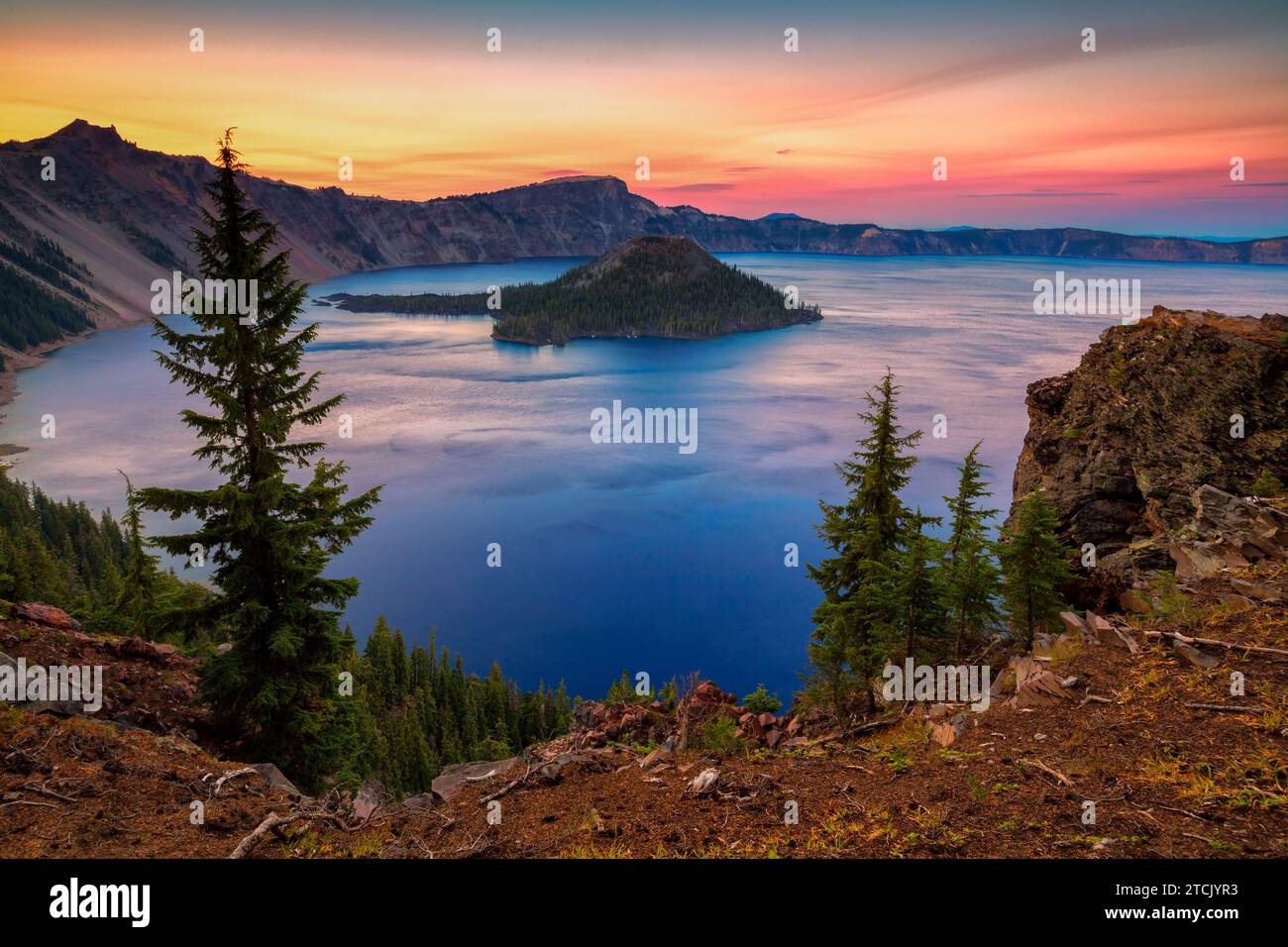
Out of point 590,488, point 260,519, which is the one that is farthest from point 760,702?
point 590,488

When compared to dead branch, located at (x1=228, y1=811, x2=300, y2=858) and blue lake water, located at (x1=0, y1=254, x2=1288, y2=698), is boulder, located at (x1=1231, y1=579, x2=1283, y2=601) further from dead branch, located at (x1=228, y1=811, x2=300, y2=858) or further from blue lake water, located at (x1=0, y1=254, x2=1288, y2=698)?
blue lake water, located at (x1=0, y1=254, x2=1288, y2=698)

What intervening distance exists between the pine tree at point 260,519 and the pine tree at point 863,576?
47.1 feet

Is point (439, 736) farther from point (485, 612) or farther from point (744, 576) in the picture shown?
point (744, 576)

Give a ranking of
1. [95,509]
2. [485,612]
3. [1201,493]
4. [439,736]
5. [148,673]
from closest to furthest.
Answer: [1201,493] → [148,673] → [439,736] → [485,612] → [95,509]

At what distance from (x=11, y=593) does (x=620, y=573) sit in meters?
61.0

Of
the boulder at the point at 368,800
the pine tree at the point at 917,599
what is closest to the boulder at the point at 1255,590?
the pine tree at the point at 917,599

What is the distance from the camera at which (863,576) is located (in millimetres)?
24656

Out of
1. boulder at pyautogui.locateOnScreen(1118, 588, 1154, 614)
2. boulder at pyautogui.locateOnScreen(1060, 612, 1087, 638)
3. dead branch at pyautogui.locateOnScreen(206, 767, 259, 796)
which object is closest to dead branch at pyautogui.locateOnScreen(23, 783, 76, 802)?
dead branch at pyautogui.locateOnScreen(206, 767, 259, 796)

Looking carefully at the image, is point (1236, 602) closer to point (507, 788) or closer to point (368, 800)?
point (507, 788)

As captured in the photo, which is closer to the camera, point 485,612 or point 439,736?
point 439,736

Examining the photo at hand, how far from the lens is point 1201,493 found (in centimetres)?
1662

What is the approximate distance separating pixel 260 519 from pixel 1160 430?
1125 inches
